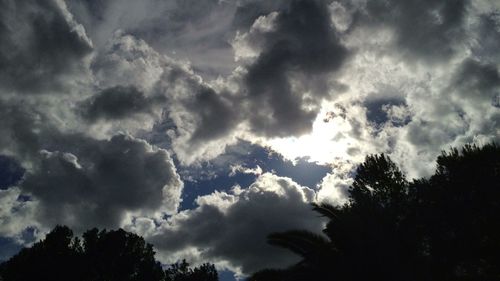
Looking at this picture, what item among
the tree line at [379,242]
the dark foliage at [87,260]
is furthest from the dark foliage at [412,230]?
the dark foliage at [87,260]

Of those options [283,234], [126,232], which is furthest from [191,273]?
[283,234]

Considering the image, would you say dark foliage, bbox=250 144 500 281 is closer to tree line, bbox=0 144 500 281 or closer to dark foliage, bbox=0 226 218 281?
tree line, bbox=0 144 500 281

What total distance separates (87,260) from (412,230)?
37476mm

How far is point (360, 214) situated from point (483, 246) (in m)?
16.5

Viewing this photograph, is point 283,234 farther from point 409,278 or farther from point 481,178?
point 481,178

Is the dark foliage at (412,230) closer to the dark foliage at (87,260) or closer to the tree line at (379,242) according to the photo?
the tree line at (379,242)

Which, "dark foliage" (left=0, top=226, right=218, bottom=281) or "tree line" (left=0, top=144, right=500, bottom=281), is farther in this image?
"dark foliage" (left=0, top=226, right=218, bottom=281)

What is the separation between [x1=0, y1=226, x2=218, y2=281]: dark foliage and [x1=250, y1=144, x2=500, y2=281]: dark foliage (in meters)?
31.3

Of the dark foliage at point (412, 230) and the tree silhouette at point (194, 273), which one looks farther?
the tree silhouette at point (194, 273)

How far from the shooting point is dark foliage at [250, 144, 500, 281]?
12391mm

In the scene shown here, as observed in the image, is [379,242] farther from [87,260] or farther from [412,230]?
[87,260]

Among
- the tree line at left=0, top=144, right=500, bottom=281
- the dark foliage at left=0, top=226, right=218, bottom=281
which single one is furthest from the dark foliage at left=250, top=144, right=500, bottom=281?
the dark foliage at left=0, top=226, right=218, bottom=281

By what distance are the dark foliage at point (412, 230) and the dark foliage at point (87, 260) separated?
31.3 m

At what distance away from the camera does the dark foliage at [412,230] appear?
12391 mm
